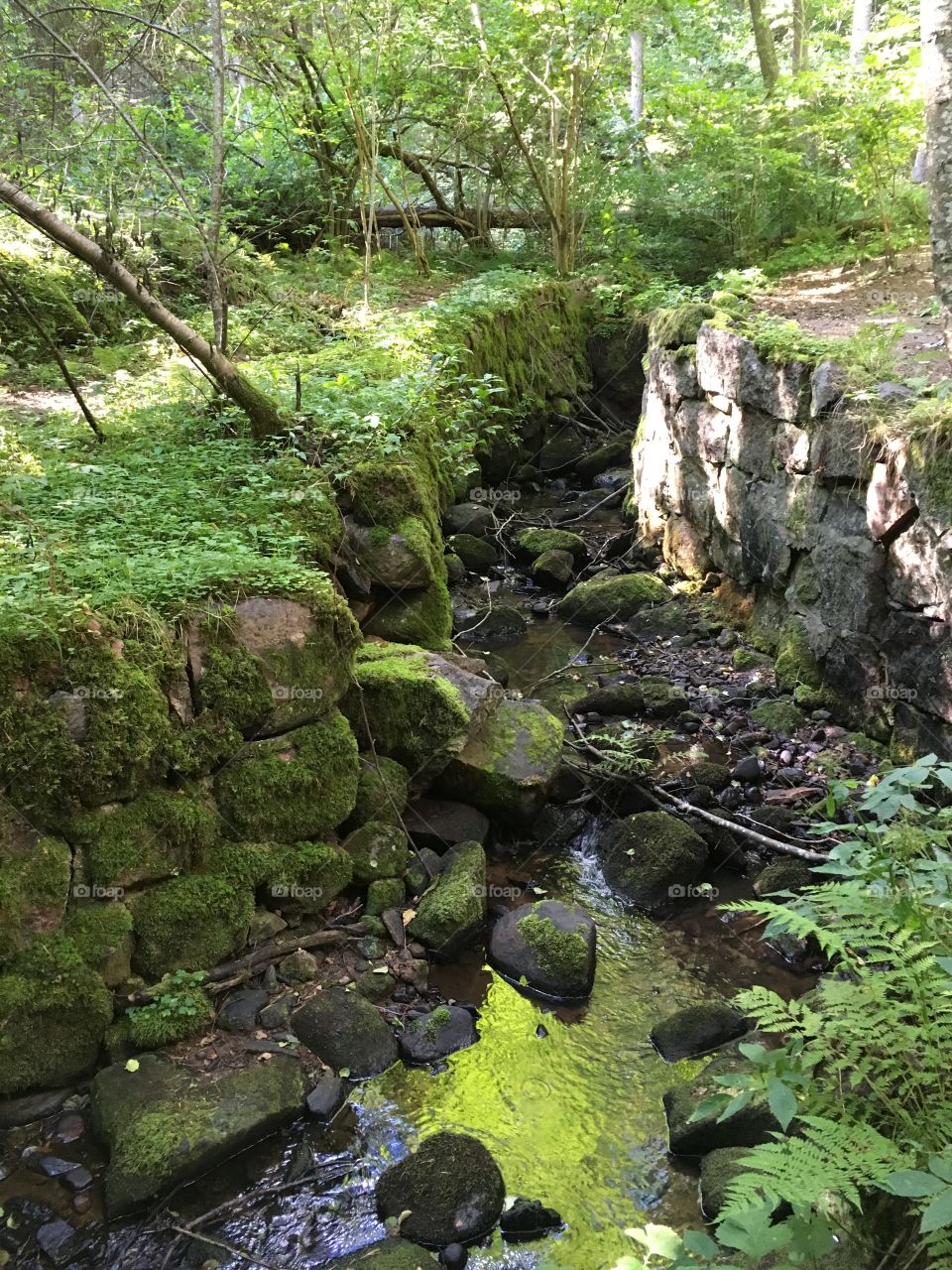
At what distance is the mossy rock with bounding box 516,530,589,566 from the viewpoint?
37.7 ft

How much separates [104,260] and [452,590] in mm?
5551

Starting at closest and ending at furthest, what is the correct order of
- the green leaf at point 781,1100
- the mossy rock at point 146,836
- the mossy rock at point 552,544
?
the green leaf at point 781,1100 < the mossy rock at point 146,836 < the mossy rock at point 552,544

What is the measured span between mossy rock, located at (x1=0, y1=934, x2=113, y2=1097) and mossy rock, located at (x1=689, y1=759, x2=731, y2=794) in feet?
14.8

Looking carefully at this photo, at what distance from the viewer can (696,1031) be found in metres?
4.66

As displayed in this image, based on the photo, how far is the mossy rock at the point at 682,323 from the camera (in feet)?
34.3

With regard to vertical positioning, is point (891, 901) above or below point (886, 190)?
below

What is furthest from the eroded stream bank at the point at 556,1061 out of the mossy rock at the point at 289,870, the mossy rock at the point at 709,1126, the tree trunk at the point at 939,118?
the tree trunk at the point at 939,118

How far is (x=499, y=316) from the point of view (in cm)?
1335

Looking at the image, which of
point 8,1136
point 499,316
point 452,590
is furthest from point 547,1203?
point 499,316

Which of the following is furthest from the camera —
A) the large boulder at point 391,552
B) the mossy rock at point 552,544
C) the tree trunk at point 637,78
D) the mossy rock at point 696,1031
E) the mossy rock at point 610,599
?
the tree trunk at point 637,78

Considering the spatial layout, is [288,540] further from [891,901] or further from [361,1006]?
[891,901]

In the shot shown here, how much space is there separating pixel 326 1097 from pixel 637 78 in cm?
1990

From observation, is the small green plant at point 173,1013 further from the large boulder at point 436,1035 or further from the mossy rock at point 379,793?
the mossy rock at point 379,793

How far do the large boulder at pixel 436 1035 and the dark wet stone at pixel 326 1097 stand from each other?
392mm
